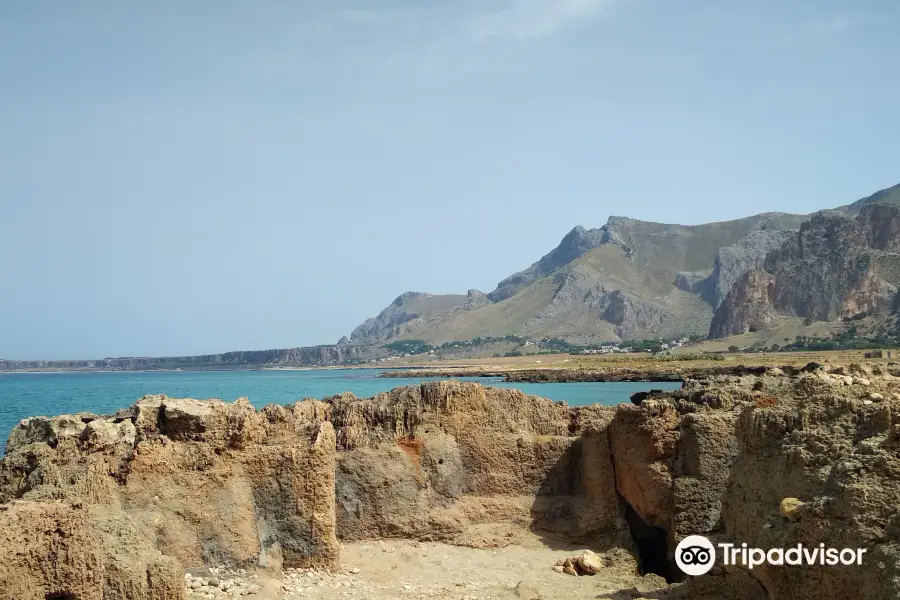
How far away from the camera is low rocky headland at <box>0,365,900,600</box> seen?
7.41 metres

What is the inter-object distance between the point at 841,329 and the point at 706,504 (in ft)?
348

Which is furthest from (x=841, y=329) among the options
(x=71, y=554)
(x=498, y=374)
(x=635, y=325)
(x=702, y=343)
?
(x=71, y=554)

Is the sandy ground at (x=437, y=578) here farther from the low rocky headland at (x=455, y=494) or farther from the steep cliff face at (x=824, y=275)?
the steep cliff face at (x=824, y=275)

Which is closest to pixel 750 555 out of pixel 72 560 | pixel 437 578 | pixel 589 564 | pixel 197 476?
pixel 589 564

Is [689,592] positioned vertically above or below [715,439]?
below

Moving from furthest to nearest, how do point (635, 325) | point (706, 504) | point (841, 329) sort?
point (635, 325), point (841, 329), point (706, 504)

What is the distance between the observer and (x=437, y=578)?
11367mm

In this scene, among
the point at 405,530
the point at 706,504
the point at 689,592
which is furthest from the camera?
the point at 405,530

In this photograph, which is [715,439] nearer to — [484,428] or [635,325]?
[484,428]

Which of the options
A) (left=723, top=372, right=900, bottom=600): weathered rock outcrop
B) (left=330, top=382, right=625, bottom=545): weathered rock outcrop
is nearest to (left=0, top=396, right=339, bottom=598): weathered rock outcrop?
(left=330, top=382, right=625, bottom=545): weathered rock outcrop

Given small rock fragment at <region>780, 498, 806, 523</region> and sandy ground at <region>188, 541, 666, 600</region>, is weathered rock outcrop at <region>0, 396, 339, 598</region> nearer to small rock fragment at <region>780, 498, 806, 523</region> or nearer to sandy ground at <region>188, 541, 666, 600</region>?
sandy ground at <region>188, 541, 666, 600</region>

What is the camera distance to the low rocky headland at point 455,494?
741 centimetres

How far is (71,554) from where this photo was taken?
7.10 meters

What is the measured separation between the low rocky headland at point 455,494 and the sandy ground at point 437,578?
0.04 m
